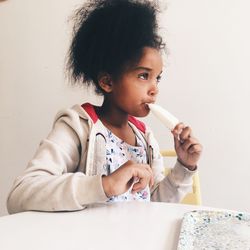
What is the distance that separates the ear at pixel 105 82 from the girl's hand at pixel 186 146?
0.18 m

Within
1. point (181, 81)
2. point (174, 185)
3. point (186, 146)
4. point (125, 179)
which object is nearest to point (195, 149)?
point (186, 146)

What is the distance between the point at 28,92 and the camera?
4.42 ft

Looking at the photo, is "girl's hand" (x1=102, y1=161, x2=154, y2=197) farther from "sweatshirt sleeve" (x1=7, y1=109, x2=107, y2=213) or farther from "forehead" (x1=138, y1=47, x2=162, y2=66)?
"forehead" (x1=138, y1=47, x2=162, y2=66)

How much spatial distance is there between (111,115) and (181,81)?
52 cm

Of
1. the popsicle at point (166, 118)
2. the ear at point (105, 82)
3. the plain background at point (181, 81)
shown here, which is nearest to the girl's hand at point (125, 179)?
the popsicle at point (166, 118)

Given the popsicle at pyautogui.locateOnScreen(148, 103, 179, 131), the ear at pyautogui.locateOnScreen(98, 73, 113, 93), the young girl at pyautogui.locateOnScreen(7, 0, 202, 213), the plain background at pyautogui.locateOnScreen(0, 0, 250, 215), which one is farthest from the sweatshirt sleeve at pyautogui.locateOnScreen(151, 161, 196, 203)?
the plain background at pyautogui.locateOnScreen(0, 0, 250, 215)

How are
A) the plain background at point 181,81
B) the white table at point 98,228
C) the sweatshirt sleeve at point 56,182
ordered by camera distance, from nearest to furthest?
the white table at point 98,228 → the sweatshirt sleeve at point 56,182 → the plain background at point 181,81

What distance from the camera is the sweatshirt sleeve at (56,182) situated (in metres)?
0.59

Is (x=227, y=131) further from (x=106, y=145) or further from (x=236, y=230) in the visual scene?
(x=236, y=230)

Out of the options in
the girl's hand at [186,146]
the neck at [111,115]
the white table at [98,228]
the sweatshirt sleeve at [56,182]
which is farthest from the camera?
the neck at [111,115]

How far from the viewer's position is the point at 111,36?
31.7 inches

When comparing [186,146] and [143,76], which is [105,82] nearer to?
[143,76]

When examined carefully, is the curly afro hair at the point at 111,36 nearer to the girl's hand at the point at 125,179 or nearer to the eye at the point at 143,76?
the eye at the point at 143,76

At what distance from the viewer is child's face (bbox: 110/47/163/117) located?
0.80 metres
